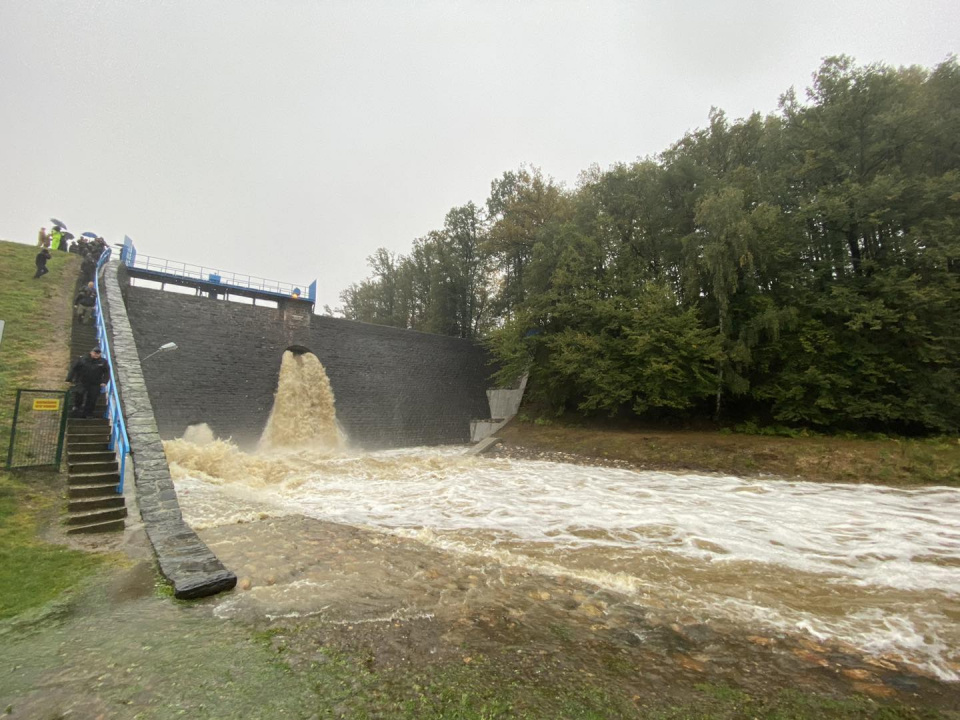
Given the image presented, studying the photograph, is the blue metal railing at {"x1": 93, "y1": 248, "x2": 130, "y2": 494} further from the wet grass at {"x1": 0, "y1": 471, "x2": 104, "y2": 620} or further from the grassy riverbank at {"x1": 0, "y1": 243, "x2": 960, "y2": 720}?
the grassy riverbank at {"x1": 0, "y1": 243, "x2": 960, "y2": 720}

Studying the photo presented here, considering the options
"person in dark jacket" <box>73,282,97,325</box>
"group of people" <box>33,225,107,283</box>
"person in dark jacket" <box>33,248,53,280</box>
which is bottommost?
"person in dark jacket" <box>73,282,97,325</box>

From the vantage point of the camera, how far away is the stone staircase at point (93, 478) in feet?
17.1

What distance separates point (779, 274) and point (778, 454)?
24.1 feet

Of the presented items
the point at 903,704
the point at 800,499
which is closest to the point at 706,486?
the point at 800,499

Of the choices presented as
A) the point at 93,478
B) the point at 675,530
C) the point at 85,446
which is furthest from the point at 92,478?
the point at 675,530

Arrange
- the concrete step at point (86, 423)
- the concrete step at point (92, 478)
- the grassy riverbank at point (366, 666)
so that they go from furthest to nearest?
the concrete step at point (86, 423)
the concrete step at point (92, 478)
the grassy riverbank at point (366, 666)

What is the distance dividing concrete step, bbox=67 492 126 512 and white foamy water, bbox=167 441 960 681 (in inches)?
43.8

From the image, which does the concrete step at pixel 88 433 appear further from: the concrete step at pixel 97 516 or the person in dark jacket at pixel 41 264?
the person in dark jacket at pixel 41 264

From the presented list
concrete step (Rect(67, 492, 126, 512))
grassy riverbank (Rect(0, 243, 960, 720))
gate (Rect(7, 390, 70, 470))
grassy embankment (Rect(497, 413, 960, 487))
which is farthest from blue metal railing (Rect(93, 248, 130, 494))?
grassy embankment (Rect(497, 413, 960, 487))

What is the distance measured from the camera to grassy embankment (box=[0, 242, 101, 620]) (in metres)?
3.75

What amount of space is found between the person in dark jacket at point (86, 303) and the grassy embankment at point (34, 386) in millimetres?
288

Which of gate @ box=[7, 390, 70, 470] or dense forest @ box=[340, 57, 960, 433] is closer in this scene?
gate @ box=[7, 390, 70, 470]

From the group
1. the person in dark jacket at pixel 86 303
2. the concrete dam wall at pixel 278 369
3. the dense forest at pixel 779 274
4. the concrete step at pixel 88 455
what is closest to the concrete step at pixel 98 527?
the concrete step at pixel 88 455

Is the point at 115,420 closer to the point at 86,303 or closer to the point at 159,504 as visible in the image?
the point at 159,504
